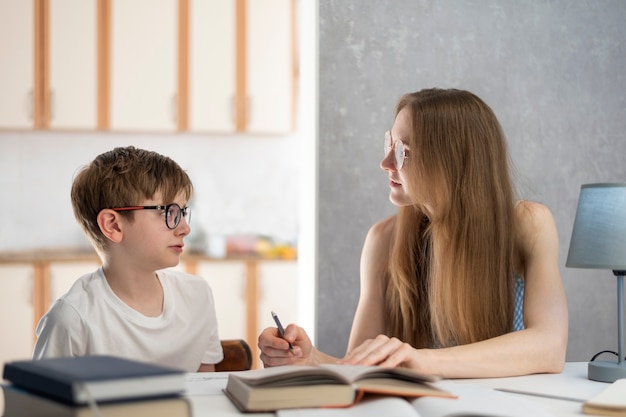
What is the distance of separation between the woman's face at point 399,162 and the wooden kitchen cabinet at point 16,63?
3213 mm

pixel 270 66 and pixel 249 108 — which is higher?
pixel 270 66

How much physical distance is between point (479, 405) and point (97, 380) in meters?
0.62

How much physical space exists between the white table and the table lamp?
8cm

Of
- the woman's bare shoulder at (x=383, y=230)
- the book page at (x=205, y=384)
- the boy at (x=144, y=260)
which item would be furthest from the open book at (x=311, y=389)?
the woman's bare shoulder at (x=383, y=230)

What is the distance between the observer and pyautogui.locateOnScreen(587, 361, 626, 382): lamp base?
1.64 metres

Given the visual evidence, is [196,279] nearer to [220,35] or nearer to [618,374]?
[618,374]

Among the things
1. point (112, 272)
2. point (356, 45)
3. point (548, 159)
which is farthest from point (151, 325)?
point (548, 159)

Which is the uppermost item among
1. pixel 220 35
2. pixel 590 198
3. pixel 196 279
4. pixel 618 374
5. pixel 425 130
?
pixel 220 35

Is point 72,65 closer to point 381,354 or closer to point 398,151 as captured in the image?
point 398,151

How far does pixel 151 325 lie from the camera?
1.95m

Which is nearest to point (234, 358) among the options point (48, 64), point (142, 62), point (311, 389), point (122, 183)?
point (122, 183)

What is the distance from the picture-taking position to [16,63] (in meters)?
4.66

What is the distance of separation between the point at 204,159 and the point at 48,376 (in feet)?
14.4

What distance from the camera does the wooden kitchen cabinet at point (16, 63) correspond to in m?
4.64
